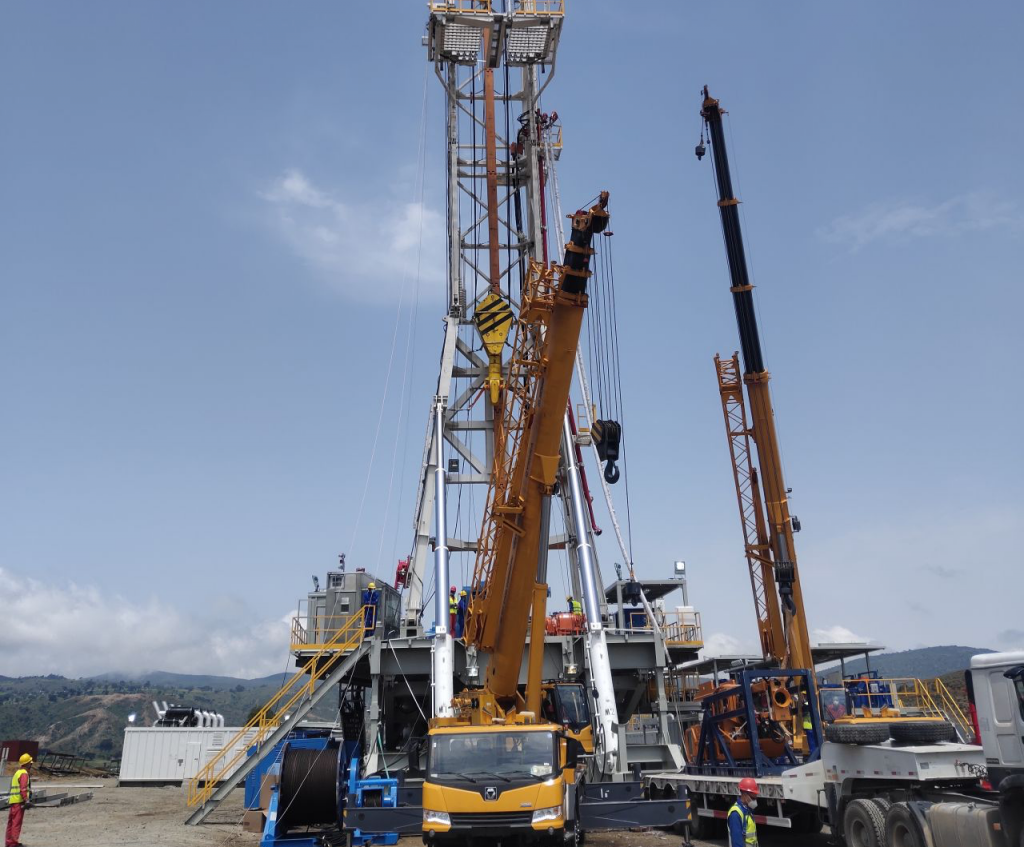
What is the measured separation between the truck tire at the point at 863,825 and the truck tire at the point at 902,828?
0.12m

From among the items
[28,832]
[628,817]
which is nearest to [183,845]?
[28,832]

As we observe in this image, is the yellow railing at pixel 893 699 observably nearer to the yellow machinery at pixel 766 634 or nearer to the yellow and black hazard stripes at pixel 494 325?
the yellow machinery at pixel 766 634

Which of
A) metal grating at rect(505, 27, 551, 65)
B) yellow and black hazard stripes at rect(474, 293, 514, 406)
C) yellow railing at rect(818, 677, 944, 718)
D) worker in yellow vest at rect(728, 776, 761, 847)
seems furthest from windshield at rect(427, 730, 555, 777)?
metal grating at rect(505, 27, 551, 65)

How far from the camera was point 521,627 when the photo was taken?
16562mm

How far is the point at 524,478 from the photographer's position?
16.3m

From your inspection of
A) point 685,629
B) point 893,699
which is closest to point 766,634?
point 685,629

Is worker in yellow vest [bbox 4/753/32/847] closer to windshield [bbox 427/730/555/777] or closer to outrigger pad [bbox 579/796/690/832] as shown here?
windshield [bbox 427/730/555/777]

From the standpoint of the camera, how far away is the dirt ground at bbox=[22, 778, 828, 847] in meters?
17.1

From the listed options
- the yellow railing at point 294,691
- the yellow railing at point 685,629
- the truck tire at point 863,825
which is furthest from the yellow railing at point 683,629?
the truck tire at point 863,825

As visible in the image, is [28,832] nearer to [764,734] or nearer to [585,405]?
[764,734]

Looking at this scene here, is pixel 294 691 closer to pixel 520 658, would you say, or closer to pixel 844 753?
pixel 520 658

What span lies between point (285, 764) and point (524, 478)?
7.36 metres

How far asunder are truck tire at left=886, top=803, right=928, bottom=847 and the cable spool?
999cm

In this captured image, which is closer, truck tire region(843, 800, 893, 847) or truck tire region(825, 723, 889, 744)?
truck tire region(843, 800, 893, 847)
